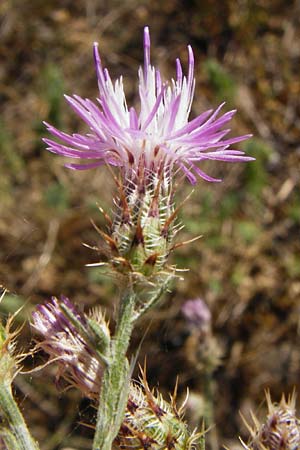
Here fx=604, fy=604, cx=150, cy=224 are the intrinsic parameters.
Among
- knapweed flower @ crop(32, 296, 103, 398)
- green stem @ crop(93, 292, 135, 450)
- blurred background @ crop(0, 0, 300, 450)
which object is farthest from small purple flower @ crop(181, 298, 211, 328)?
green stem @ crop(93, 292, 135, 450)

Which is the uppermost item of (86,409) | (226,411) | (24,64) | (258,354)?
(24,64)

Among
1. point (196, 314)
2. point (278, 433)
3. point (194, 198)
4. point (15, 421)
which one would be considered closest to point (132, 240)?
point (15, 421)

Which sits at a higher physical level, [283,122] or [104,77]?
[104,77]

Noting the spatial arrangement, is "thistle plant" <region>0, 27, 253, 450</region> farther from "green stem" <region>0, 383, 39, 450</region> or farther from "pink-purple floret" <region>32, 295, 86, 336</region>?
"green stem" <region>0, 383, 39, 450</region>

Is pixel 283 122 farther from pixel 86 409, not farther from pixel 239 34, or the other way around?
pixel 86 409

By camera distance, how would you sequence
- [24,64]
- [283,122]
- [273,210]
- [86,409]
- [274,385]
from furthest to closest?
1. [24,64]
2. [283,122]
3. [273,210]
4. [274,385]
5. [86,409]

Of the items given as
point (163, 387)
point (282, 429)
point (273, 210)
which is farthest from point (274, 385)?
point (282, 429)

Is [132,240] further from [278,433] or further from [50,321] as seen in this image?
[278,433]

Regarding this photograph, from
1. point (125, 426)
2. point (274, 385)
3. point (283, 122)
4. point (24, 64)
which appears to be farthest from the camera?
point (24, 64)
